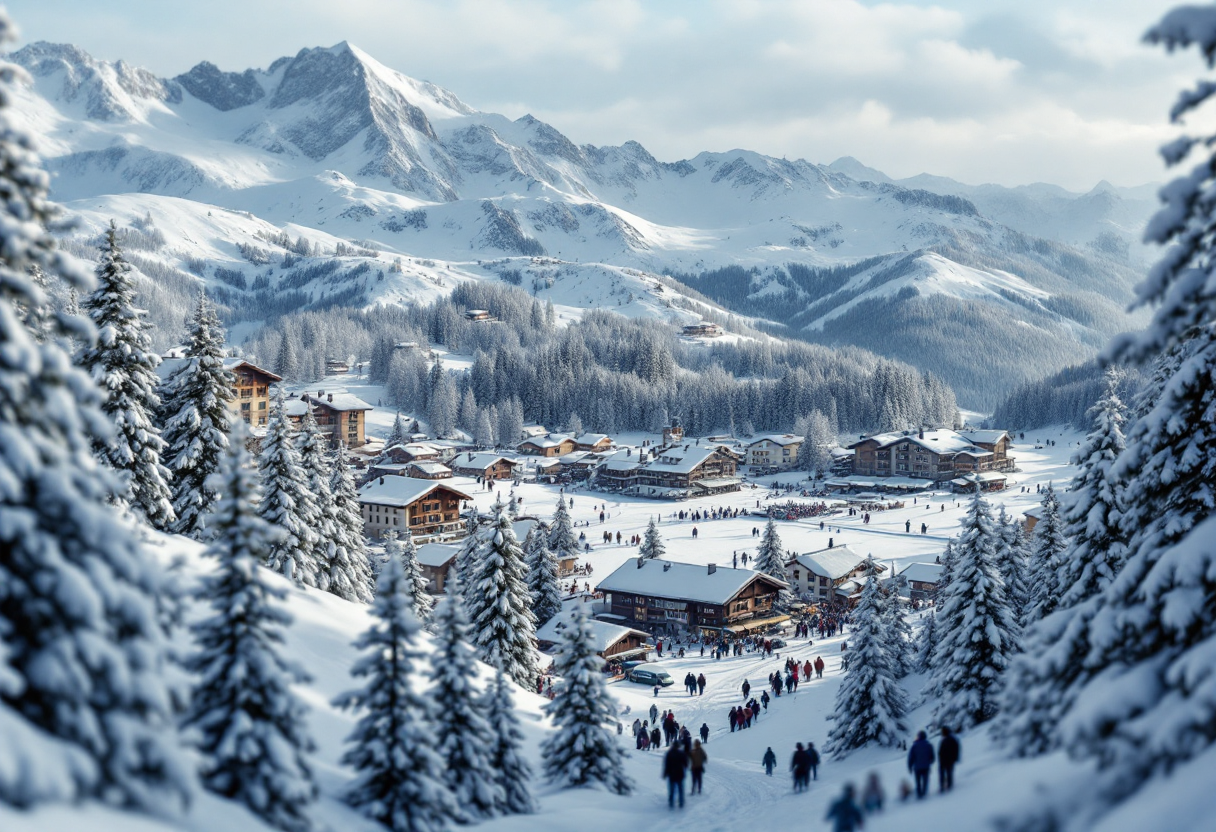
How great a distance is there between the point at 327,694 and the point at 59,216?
1375 cm

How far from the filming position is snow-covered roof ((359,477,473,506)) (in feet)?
258

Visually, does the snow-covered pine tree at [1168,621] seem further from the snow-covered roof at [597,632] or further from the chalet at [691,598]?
the chalet at [691,598]

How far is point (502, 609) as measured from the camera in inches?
1276

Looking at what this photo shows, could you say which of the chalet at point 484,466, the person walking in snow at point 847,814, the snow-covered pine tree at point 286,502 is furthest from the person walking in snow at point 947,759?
the chalet at point 484,466

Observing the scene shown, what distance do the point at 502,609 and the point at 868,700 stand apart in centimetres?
1241

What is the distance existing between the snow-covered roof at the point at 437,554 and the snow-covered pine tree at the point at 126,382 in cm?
3261

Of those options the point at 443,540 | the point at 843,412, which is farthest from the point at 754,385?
the point at 443,540

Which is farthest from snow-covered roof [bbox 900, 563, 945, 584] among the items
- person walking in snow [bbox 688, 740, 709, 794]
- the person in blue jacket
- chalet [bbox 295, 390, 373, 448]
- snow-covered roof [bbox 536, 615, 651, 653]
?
chalet [bbox 295, 390, 373, 448]

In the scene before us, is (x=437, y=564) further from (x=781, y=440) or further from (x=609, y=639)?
(x=781, y=440)

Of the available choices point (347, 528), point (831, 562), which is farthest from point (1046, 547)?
point (831, 562)

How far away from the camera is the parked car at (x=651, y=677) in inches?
1719

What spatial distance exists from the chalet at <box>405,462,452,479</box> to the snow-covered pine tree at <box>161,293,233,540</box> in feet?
232

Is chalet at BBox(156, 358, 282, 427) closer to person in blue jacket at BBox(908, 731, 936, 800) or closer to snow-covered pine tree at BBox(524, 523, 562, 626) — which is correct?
snow-covered pine tree at BBox(524, 523, 562, 626)

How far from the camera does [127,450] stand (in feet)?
96.7
